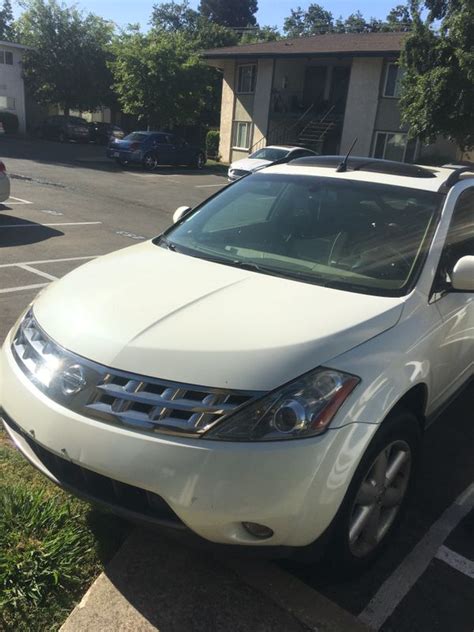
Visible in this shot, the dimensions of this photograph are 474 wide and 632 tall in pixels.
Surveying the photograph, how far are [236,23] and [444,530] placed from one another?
9222cm

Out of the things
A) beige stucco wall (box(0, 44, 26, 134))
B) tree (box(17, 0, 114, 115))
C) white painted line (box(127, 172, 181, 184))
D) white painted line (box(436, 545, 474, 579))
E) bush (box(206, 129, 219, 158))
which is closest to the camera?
white painted line (box(436, 545, 474, 579))

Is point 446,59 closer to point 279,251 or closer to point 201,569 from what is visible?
point 279,251

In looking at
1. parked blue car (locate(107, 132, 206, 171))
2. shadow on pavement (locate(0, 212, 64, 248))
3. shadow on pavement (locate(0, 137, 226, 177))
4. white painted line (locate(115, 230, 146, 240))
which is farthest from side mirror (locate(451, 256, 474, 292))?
parked blue car (locate(107, 132, 206, 171))

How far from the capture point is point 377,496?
2.51m

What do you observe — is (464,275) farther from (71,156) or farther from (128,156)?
(71,156)

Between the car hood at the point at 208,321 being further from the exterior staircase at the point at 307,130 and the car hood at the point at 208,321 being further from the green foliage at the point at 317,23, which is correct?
the green foliage at the point at 317,23

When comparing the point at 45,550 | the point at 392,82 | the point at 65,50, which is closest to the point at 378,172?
the point at 45,550

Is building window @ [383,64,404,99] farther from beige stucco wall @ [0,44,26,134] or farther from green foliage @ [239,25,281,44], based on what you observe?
green foliage @ [239,25,281,44]

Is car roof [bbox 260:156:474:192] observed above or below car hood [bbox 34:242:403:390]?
above

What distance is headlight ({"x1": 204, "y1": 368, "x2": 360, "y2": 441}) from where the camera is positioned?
2.02 meters

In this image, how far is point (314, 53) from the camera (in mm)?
26062

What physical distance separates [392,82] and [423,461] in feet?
82.7

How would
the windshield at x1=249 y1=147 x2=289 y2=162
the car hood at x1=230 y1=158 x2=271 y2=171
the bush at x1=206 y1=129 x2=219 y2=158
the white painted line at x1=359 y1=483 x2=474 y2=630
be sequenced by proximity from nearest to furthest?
the white painted line at x1=359 y1=483 x2=474 y2=630
the car hood at x1=230 y1=158 x2=271 y2=171
the windshield at x1=249 y1=147 x2=289 y2=162
the bush at x1=206 y1=129 x2=219 y2=158

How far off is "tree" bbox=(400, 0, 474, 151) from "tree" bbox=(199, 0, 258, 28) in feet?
234
